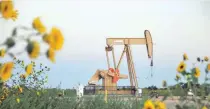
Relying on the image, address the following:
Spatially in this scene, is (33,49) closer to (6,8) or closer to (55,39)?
(55,39)

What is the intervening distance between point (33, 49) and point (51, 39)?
0.25 feet

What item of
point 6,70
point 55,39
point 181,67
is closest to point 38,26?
point 55,39

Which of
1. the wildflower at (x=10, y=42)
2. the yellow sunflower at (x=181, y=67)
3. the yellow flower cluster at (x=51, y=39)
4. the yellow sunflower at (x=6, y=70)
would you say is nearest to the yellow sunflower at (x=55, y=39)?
the yellow flower cluster at (x=51, y=39)

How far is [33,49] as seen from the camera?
135cm

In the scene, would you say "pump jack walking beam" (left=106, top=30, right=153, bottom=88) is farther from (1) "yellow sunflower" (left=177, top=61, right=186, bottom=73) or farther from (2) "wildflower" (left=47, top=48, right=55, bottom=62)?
(2) "wildflower" (left=47, top=48, right=55, bottom=62)

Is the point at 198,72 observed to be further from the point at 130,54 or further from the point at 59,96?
the point at 130,54

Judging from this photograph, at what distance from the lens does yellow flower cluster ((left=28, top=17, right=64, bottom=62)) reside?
1369 mm

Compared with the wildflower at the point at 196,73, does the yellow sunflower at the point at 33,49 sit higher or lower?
lower

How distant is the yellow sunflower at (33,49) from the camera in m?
1.34

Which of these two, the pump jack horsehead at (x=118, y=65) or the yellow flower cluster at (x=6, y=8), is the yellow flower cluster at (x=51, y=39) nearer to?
the yellow flower cluster at (x=6, y=8)

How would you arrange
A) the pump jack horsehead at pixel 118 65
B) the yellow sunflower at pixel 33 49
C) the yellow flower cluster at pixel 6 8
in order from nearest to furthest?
the yellow sunflower at pixel 33 49, the yellow flower cluster at pixel 6 8, the pump jack horsehead at pixel 118 65

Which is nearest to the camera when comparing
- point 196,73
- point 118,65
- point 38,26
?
point 38,26

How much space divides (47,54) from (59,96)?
467cm

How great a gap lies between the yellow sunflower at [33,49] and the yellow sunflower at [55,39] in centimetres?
4
